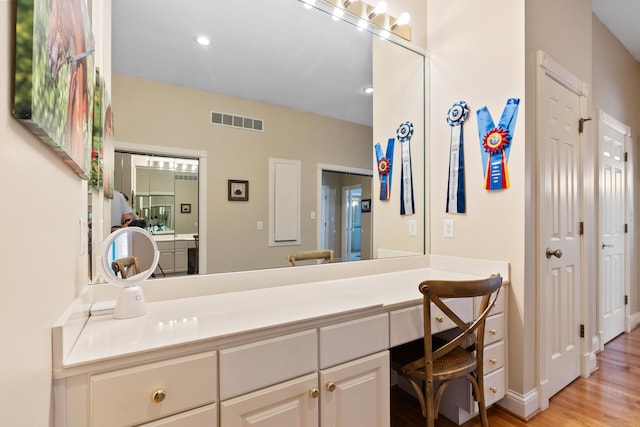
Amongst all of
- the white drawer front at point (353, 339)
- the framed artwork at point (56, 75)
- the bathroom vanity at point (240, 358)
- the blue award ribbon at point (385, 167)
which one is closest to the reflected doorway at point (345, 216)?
the blue award ribbon at point (385, 167)

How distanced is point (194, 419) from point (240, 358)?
0.20m

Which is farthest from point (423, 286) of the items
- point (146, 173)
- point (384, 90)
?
point (384, 90)

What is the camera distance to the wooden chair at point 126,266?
1171 millimetres

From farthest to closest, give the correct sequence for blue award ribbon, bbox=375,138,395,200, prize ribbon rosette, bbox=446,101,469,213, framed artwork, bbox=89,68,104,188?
blue award ribbon, bbox=375,138,395,200, prize ribbon rosette, bbox=446,101,469,213, framed artwork, bbox=89,68,104,188

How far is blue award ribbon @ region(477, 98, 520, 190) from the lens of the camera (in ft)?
6.01

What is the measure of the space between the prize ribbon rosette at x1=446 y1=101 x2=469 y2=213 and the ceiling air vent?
4.30 feet

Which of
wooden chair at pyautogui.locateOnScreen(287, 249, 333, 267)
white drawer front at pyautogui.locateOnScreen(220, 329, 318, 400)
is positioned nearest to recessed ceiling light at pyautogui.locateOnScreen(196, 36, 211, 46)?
wooden chair at pyautogui.locateOnScreen(287, 249, 333, 267)

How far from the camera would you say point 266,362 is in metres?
1.04

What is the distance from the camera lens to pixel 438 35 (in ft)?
7.47

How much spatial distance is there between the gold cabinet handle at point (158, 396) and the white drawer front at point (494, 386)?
1642 millimetres

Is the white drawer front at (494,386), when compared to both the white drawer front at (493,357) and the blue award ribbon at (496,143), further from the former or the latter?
the blue award ribbon at (496,143)

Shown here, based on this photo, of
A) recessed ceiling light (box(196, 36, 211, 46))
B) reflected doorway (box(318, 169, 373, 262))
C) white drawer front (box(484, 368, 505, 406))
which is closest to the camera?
recessed ceiling light (box(196, 36, 211, 46))

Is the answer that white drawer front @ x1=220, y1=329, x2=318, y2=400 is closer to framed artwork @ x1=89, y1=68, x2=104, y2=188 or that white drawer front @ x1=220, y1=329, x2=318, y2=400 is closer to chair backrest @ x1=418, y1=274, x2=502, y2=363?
chair backrest @ x1=418, y1=274, x2=502, y2=363

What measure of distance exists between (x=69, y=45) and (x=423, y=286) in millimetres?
1343
